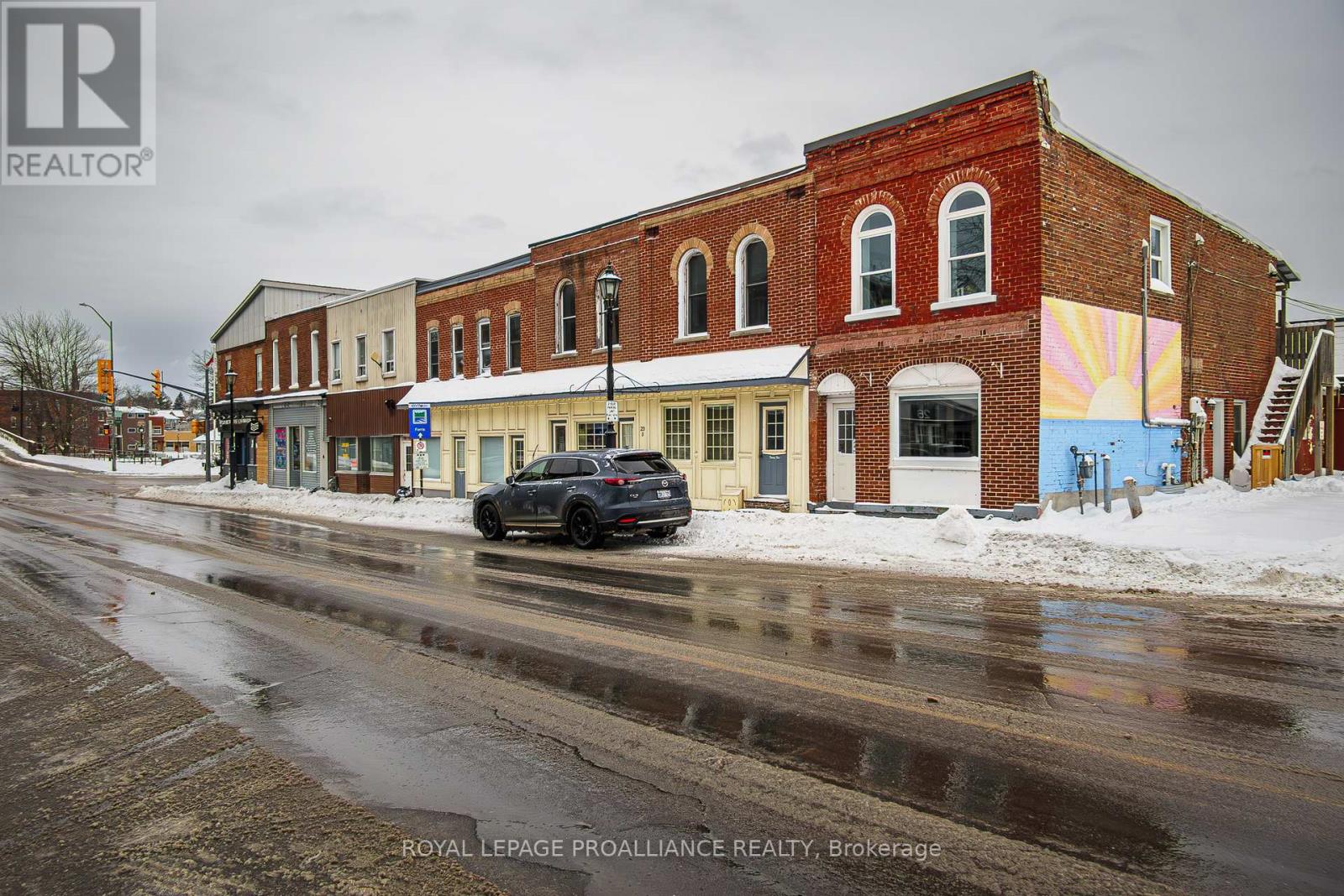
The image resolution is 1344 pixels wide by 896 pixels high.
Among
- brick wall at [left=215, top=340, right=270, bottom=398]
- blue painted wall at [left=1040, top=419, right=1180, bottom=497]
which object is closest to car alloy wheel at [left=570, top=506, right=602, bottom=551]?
blue painted wall at [left=1040, top=419, right=1180, bottom=497]

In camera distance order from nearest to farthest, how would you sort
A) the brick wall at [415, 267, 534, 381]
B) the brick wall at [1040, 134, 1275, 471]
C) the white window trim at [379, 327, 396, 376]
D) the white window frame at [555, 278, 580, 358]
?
the brick wall at [1040, 134, 1275, 471], the white window frame at [555, 278, 580, 358], the brick wall at [415, 267, 534, 381], the white window trim at [379, 327, 396, 376]

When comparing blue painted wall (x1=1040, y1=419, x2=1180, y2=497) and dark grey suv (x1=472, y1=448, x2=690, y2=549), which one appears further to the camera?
blue painted wall (x1=1040, y1=419, x2=1180, y2=497)

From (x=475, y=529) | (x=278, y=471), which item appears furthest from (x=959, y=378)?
(x=278, y=471)

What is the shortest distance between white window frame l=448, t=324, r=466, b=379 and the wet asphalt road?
1865 cm

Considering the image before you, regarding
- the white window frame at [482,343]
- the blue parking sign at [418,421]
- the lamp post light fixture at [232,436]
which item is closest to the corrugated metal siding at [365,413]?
the white window frame at [482,343]

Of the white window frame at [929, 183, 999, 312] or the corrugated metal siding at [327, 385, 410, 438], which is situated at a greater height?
the white window frame at [929, 183, 999, 312]

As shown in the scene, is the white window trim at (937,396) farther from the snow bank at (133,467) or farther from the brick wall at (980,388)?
the snow bank at (133,467)

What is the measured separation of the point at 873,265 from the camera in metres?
17.2

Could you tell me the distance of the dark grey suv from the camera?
14.6 meters

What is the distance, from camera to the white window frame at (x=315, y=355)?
35972 mm

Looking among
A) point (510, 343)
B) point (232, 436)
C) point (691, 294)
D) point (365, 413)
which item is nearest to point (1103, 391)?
point (691, 294)

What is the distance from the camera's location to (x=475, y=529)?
18656 mm

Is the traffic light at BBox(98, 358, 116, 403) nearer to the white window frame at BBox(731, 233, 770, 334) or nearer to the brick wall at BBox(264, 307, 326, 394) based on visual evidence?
the brick wall at BBox(264, 307, 326, 394)

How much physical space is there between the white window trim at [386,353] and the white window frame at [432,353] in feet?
6.56
